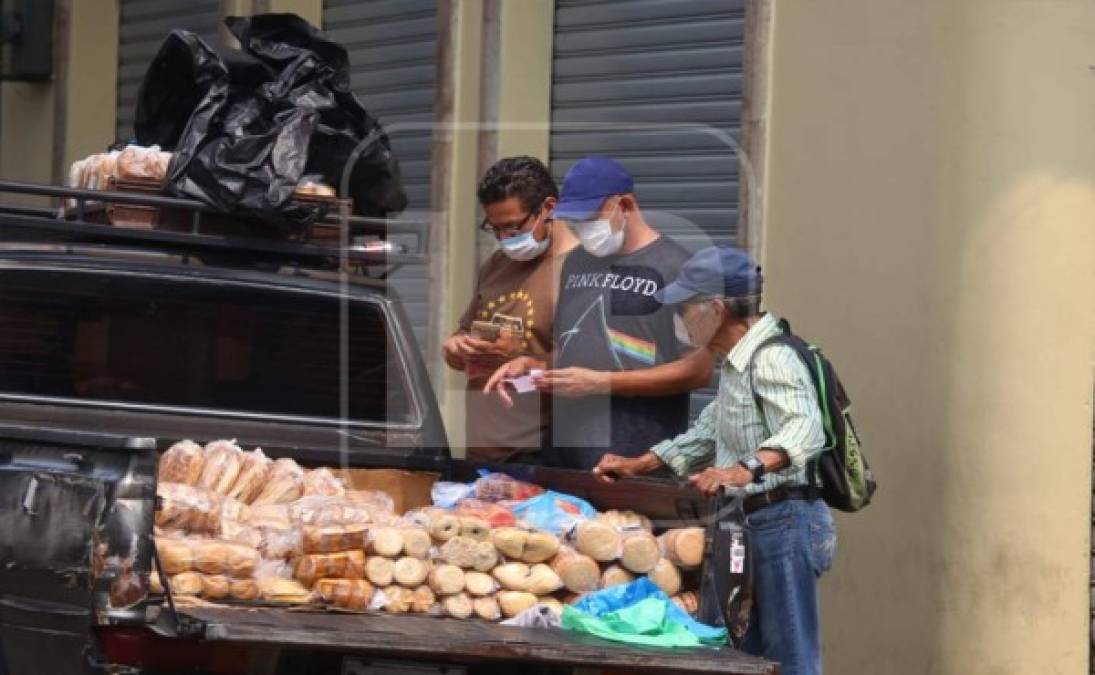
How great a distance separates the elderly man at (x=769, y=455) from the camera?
19.9 ft

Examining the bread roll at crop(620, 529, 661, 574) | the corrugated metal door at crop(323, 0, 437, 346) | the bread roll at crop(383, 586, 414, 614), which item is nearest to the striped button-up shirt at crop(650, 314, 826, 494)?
the bread roll at crop(620, 529, 661, 574)

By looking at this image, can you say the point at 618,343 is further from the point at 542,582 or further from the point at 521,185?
the point at 542,582

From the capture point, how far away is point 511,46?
11.0 metres

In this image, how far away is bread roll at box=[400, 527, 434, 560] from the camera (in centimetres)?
546

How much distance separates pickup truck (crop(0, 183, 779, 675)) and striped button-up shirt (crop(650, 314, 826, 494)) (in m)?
0.44

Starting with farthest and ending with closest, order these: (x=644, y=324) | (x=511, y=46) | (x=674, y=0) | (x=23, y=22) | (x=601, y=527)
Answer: (x=23, y=22) → (x=511, y=46) → (x=674, y=0) → (x=644, y=324) → (x=601, y=527)

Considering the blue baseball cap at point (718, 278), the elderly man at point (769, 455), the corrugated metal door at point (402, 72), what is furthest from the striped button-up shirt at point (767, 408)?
the corrugated metal door at point (402, 72)

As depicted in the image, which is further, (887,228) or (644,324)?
(887,228)

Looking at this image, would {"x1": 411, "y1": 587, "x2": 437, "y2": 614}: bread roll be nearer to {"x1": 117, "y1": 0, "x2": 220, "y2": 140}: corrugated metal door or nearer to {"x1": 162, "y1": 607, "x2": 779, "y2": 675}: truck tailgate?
{"x1": 162, "y1": 607, "x2": 779, "y2": 675}: truck tailgate

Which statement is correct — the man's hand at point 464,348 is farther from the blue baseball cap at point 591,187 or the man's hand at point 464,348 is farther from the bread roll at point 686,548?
the bread roll at point 686,548

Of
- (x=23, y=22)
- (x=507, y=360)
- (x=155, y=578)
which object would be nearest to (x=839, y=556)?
(x=507, y=360)

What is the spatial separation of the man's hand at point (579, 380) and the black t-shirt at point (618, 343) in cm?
11

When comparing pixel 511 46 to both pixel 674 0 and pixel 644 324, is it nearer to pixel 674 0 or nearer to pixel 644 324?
pixel 674 0

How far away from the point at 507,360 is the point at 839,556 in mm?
2317
